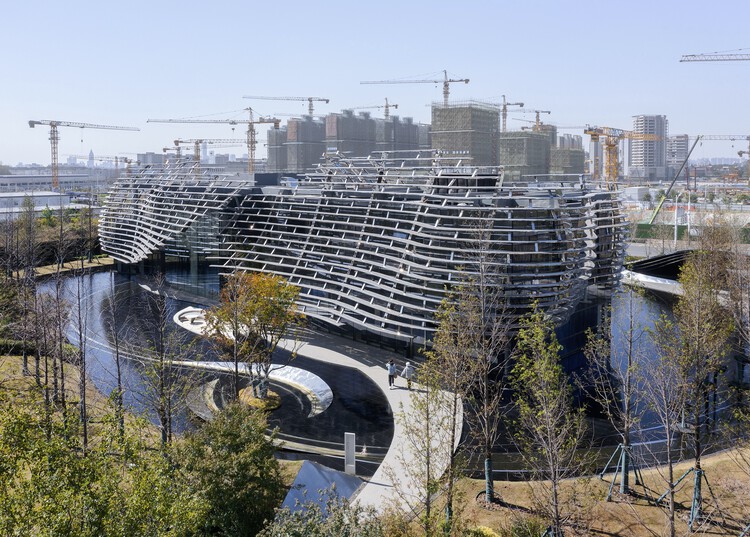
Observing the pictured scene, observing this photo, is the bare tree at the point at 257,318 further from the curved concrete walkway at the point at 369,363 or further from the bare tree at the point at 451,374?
the bare tree at the point at 451,374

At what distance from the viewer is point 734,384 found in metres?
32.8

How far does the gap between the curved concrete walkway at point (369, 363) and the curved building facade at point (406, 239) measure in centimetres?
156

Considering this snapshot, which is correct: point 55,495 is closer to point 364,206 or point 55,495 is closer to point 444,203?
point 444,203

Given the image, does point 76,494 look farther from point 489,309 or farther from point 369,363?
point 369,363

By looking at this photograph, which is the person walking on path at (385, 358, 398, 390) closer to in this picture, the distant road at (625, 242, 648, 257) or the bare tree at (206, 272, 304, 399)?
the bare tree at (206, 272, 304, 399)

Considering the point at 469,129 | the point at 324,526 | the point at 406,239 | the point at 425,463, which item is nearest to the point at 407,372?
the point at 406,239

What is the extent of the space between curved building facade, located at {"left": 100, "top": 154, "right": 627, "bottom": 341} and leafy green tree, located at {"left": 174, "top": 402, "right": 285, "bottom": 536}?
1470 cm

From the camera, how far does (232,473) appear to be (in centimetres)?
1731

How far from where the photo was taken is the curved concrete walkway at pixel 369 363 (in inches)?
882

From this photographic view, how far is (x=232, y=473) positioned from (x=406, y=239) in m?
21.4

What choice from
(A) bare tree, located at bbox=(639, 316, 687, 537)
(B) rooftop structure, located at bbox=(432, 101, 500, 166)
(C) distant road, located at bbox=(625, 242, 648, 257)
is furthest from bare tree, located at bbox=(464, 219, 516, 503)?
(B) rooftop structure, located at bbox=(432, 101, 500, 166)

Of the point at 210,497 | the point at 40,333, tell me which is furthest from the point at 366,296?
the point at 210,497

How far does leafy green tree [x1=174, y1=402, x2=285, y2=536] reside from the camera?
16781mm

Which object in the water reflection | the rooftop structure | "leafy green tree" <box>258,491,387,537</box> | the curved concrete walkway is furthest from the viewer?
the rooftop structure
